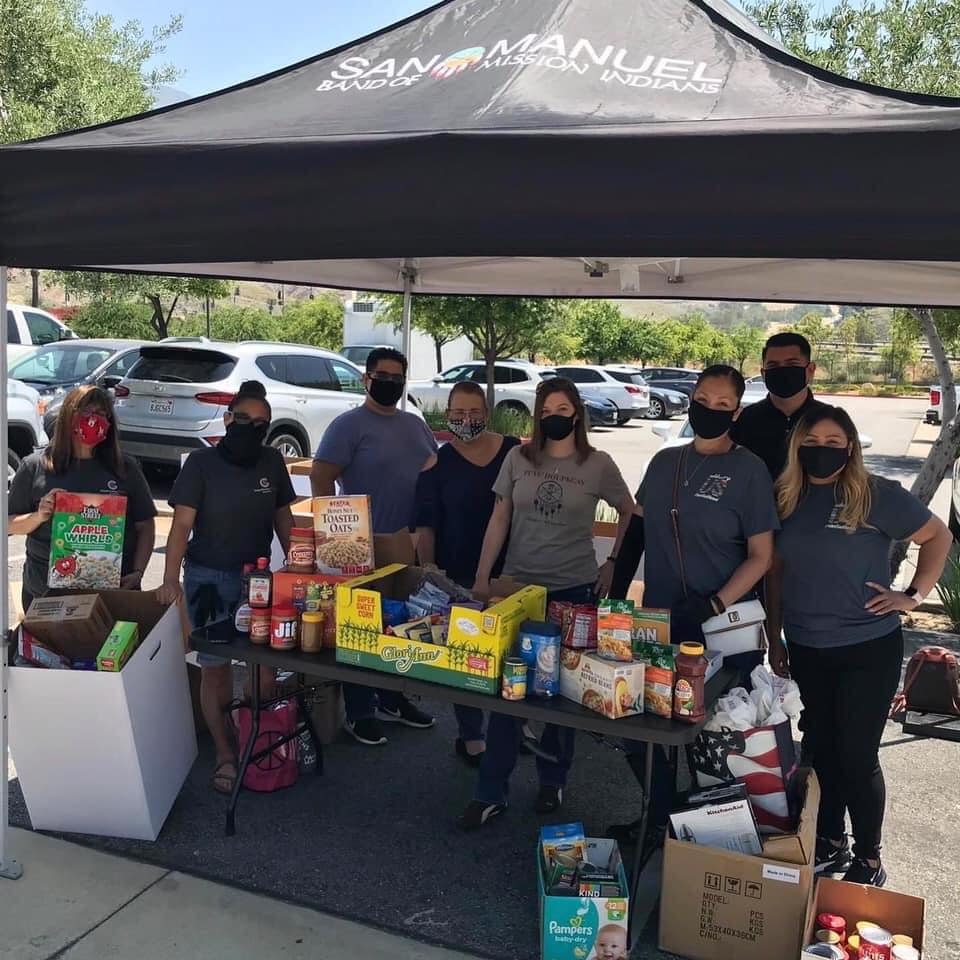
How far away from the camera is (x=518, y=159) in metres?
2.56

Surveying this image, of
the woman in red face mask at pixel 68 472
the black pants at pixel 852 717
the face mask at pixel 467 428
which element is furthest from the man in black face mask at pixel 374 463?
the black pants at pixel 852 717

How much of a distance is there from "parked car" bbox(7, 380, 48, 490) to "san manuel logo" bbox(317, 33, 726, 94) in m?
6.32

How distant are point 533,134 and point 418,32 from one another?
1386 mm

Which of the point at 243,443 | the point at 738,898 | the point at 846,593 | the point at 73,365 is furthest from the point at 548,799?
the point at 73,365

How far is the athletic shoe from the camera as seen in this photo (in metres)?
4.64

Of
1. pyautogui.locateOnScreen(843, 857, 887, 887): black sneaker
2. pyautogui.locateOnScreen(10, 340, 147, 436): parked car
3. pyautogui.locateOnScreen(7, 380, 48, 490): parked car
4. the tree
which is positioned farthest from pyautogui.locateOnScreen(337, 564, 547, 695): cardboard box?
the tree

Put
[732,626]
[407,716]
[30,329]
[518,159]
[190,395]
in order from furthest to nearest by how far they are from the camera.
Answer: [30,329]
[190,395]
[407,716]
[732,626]
[518,159]

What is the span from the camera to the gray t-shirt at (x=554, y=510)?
3.61 meters

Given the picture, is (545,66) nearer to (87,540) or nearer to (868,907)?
(87,540)

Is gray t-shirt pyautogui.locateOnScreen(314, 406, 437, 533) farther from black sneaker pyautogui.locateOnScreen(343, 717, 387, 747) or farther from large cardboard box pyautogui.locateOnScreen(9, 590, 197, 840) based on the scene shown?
large cardboard box pyautogui.locateOnScreen(9, 590, 197, 840)

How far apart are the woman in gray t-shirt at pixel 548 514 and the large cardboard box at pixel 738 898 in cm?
88


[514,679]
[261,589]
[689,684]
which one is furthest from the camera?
[261,589]

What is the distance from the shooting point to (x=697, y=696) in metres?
2.81

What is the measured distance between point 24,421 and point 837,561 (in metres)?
7.79
